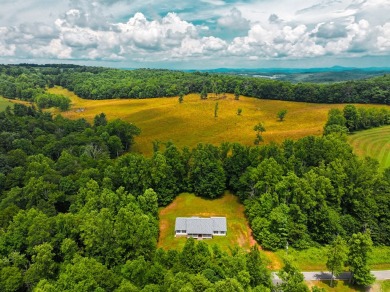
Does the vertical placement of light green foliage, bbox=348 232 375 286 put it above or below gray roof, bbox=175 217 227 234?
above

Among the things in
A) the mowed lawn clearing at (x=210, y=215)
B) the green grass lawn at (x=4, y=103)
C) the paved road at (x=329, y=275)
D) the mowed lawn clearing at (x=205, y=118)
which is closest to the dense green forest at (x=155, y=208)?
the mowed lawn clearing at (x=210, y=215)

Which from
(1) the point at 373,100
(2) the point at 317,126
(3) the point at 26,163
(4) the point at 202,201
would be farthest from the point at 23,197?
(1) the point at 373,100

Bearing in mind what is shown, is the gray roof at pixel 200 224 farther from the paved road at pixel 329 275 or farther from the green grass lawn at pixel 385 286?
the green grass lawn at pixel 385 286

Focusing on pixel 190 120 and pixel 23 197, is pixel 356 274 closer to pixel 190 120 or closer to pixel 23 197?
pixel 23 197

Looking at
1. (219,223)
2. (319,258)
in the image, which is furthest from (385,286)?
(219,223)

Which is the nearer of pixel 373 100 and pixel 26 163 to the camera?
pixel 26 163

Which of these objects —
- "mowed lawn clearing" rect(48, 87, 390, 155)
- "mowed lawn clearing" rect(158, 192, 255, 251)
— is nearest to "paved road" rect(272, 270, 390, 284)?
"mowed lawn clearing" rect(158, 192, 255, 251)

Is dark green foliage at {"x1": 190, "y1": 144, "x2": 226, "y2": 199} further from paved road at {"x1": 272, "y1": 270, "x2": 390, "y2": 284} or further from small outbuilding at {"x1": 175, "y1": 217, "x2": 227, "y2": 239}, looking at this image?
paved road at {"x1": 272, "y1": 270, "x2": 390, "y2": 284}
